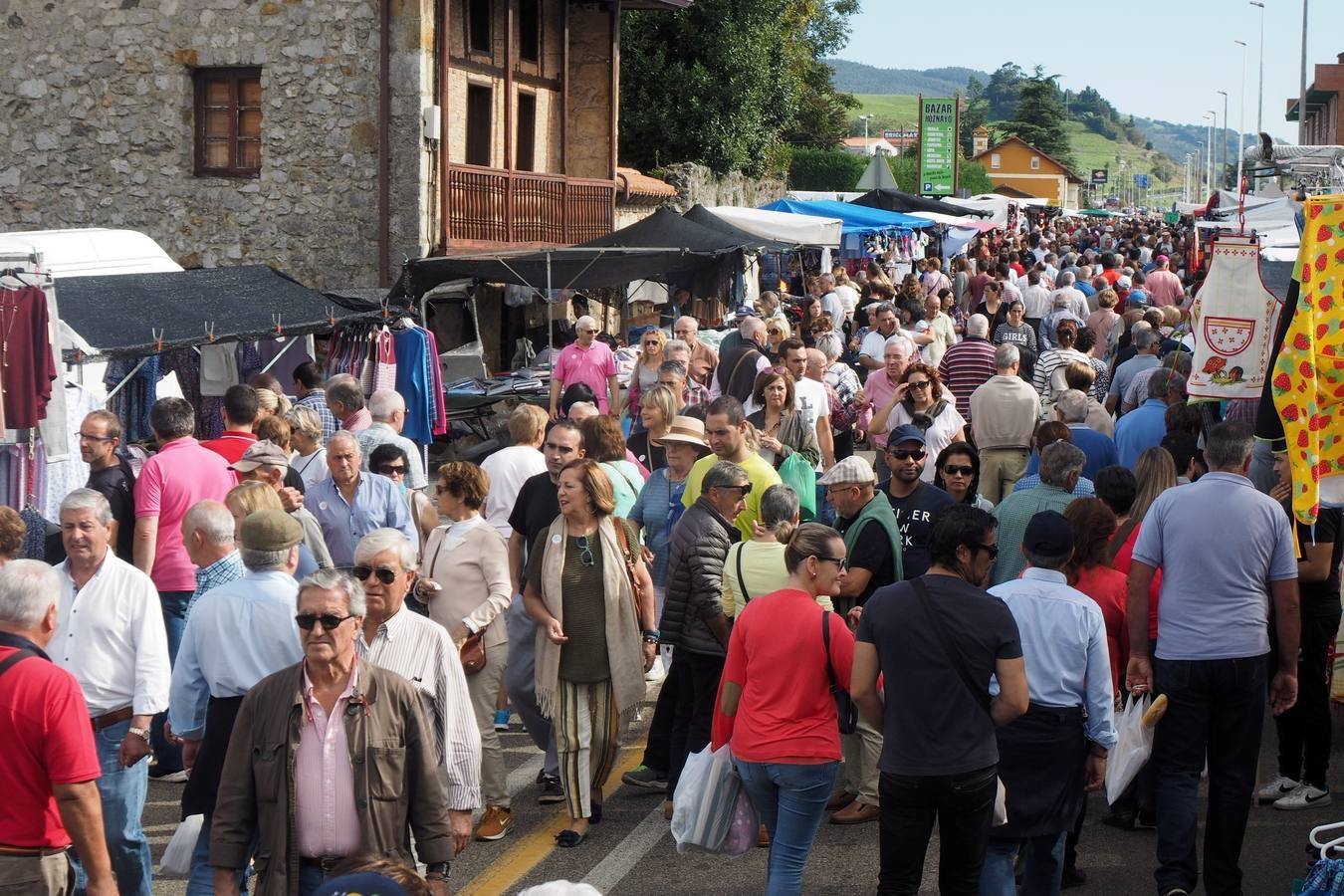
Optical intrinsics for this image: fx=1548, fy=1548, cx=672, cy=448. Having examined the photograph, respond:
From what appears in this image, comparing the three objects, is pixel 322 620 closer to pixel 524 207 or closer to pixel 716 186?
pixel 524 207

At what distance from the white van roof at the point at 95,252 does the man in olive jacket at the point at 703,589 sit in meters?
7.47

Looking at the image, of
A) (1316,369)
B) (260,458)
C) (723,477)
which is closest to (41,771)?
(723,477)

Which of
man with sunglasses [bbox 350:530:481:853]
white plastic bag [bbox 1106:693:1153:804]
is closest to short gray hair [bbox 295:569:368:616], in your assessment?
man with sunglasses [bbox 350:530:481:853]

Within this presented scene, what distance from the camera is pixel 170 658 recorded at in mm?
7863

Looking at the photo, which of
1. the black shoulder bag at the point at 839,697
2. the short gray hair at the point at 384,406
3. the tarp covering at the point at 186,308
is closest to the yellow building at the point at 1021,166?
the tarp covering at the point at 186,308

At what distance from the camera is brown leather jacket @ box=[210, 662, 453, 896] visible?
430cm

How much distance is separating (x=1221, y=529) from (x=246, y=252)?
15324 mm

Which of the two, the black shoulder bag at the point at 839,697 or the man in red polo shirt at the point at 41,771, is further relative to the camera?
the black shoulder bag at the point at 839,697

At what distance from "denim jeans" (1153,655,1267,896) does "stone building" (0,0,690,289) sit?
14.1 meters

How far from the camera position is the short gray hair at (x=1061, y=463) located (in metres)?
7.19

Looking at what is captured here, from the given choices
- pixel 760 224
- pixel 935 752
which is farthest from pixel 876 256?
pixel 935 752

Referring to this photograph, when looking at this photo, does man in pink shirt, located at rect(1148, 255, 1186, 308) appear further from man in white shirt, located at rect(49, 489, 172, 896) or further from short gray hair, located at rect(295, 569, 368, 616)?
short gray hair, located at rect(295, 569, 368, 616)

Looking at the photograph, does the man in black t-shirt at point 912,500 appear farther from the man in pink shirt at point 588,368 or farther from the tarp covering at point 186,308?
the man in pink shirt at point 588,368

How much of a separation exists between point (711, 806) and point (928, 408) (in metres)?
5.21
